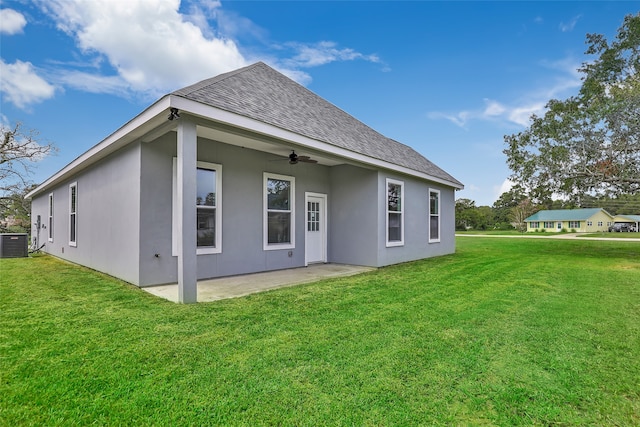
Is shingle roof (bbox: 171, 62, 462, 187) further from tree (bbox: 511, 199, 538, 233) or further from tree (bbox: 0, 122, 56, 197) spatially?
tree (bbox: 511, 199, 538, 233)

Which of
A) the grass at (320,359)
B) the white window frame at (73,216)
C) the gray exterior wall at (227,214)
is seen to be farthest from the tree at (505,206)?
the white window frame at (73,216)

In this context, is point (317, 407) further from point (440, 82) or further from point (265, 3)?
point (440, 82)

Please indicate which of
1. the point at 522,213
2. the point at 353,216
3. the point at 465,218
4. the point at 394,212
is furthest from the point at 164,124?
the point at 522,213

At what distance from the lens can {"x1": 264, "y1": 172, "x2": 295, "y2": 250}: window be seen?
7687mm

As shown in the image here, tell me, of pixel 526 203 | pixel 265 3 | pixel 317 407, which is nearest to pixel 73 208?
pixel 265 3

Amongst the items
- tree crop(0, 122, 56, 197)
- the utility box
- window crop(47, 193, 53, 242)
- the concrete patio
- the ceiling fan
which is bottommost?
the concrete patio

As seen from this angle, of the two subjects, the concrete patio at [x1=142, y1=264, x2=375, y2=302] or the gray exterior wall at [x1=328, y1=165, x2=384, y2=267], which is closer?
the concrete patio at [x1=142, y1=264, x2=375, y2=302]

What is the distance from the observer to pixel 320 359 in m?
2.81

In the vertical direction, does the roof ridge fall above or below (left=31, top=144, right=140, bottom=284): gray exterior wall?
above

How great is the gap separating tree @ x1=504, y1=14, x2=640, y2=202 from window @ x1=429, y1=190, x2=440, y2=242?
4.93 metres

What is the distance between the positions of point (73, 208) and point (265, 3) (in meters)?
9.02

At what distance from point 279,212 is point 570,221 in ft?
169

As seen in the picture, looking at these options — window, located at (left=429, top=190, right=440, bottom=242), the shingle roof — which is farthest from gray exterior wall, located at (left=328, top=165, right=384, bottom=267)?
window, located at (left=429, top=190, right=440, bottom=242)

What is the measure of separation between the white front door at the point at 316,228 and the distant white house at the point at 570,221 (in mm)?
46751
